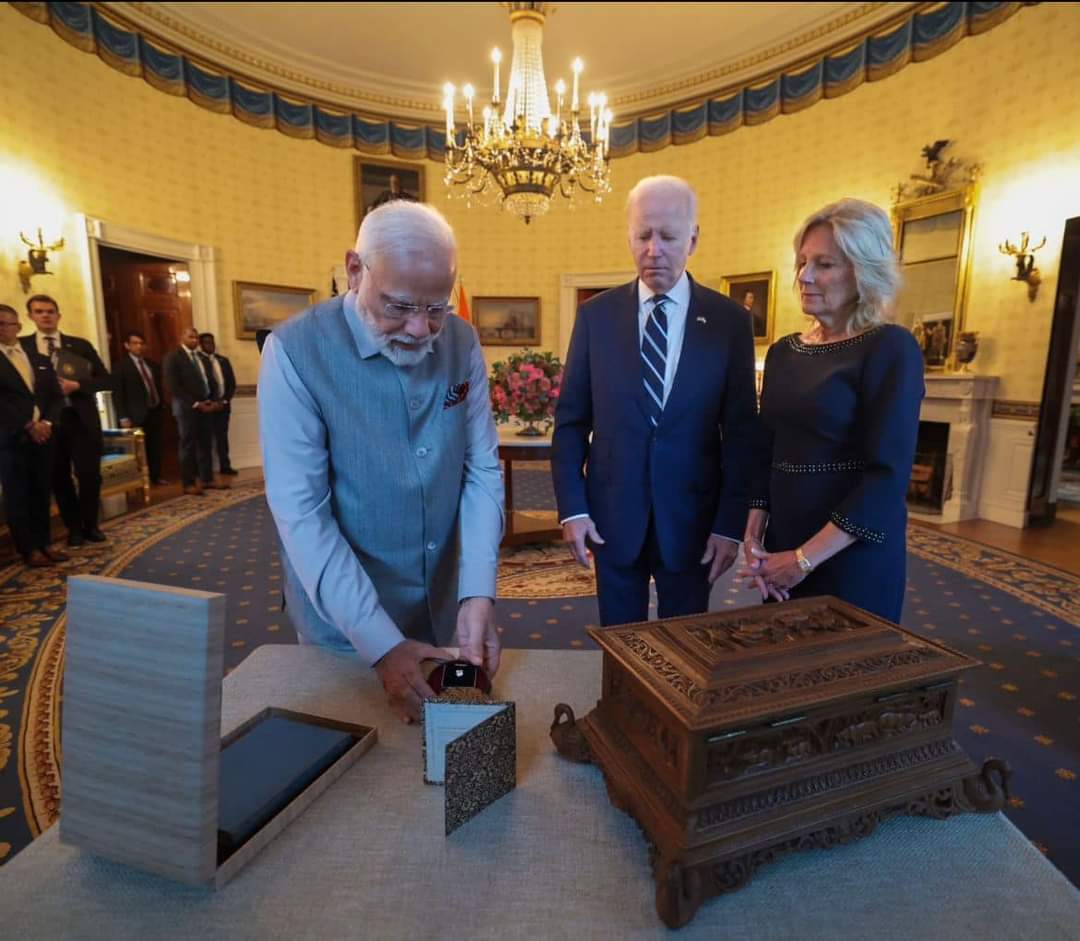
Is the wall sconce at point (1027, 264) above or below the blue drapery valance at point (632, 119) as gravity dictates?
below

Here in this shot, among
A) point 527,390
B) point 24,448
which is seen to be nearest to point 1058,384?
point 527,390

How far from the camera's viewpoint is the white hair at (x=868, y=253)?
132 centimetres

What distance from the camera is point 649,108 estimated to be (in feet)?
28.2

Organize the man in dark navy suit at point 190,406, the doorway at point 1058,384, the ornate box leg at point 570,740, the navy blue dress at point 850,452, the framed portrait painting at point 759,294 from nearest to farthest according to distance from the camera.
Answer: the ornate box leg at point 570,740, the navy blue dress at point 850,452, the doorway at point 1058,384, the man in dark navy suit at point 190,406, the framed portrait painting at point 759,294

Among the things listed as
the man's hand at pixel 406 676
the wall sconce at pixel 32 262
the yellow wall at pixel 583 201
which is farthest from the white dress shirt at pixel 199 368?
the man's hand at pixel 406 676

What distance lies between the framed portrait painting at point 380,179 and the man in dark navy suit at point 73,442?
4.92 m

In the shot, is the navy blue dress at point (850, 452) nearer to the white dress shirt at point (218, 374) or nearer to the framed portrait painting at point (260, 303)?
the white dress shirt at point (218, 374)

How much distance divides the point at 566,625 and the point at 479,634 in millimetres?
2264

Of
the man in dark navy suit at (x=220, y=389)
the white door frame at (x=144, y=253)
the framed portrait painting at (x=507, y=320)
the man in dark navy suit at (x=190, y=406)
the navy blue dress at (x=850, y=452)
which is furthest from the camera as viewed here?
the framed portrait painting at (x=507, y=320)

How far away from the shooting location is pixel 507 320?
9.75m

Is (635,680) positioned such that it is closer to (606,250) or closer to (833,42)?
(833,42)

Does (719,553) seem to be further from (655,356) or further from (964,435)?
(964,435)

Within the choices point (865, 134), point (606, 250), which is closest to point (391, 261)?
point (865, 134)

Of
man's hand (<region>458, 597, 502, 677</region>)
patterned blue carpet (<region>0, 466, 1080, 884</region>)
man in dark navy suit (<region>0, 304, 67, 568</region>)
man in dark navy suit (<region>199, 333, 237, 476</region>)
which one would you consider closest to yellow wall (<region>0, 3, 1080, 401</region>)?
man in dark navy suit (<region>199, 333, 237, 476</region>)
